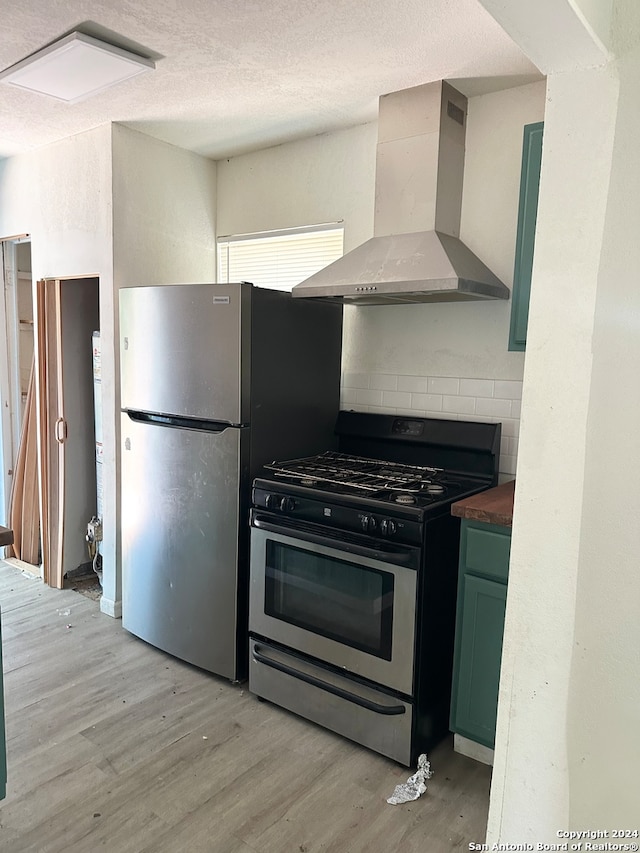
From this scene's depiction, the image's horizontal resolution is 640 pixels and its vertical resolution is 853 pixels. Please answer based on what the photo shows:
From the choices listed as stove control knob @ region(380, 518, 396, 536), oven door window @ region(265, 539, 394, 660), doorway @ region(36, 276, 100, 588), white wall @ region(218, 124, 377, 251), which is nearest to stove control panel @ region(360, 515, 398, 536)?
stove control knob @ region(380, 518, 396, 536)

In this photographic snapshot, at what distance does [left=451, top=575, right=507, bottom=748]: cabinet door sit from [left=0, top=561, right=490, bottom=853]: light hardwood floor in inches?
7.4

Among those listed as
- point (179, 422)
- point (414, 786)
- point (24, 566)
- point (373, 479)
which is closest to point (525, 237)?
point (373, 479)

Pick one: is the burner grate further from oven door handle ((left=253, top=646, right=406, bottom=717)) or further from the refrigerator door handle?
oven door handle ((left=253, top=646, right=406, bottom=717))

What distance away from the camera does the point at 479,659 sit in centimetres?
216

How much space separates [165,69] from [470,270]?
1.45m

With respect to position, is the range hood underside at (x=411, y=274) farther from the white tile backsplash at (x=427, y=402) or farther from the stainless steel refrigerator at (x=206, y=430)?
the white tile backsplash at (x=427, y=402)

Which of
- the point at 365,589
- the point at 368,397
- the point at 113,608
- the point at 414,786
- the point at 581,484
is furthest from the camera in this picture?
the point at 113,608

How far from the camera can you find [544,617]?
134cm

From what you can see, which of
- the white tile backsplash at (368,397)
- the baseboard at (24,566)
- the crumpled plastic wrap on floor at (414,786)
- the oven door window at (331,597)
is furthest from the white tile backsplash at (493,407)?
the baseboard at (24,566)

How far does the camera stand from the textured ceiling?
1.97 meters

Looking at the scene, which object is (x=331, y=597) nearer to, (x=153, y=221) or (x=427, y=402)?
(x=427, y=402)

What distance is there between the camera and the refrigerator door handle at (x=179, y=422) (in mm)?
2635

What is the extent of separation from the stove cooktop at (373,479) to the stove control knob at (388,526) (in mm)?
64

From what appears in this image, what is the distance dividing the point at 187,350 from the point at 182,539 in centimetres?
86
